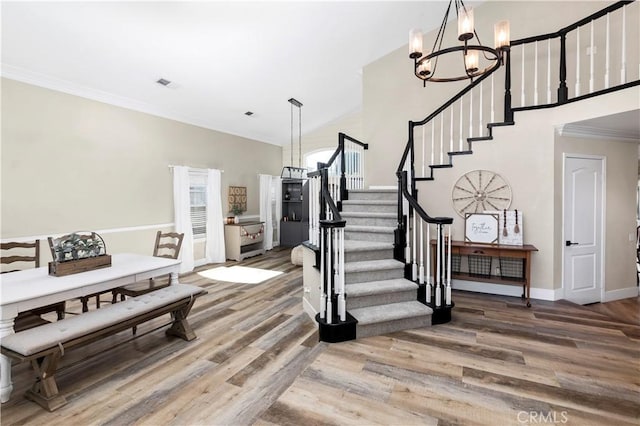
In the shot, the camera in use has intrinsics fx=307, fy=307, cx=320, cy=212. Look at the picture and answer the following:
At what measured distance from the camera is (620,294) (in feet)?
15.3

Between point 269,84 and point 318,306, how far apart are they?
13.4ft

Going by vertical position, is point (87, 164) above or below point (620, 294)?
above

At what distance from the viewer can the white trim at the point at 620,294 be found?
458cm

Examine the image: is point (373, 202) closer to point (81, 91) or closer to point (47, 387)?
point (47, 387)

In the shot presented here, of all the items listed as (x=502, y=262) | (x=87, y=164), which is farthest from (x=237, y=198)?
(x=502, y=262)

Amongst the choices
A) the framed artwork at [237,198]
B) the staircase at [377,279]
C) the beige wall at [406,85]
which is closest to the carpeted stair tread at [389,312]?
the staircase at [377,279]

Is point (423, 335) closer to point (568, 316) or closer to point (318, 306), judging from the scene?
point (318, 306)

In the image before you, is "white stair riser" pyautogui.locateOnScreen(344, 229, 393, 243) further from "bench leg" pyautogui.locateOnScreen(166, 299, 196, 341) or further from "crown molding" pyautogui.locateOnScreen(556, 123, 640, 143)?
"crown molding" pyautogui.locateOnScreen(556, 123, 640, 143)

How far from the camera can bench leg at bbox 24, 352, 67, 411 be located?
215cm

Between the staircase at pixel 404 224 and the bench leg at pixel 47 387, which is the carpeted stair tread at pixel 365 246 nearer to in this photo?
the staircase at pixel 404 224

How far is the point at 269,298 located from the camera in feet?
14.6

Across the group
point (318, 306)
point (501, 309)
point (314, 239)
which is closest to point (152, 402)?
point (318, 306)

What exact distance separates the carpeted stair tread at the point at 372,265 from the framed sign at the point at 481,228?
138 centimetres

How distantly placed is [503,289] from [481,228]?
0.93 meters
